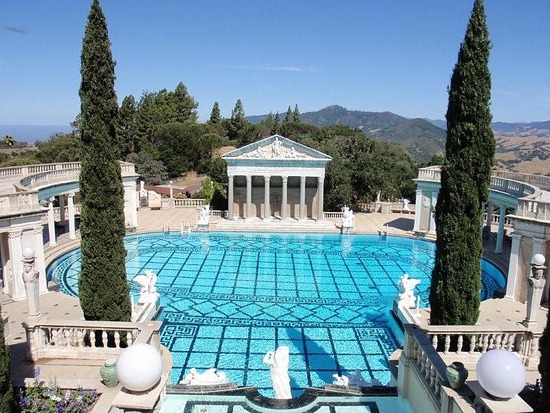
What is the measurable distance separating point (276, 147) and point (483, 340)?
30.1 m

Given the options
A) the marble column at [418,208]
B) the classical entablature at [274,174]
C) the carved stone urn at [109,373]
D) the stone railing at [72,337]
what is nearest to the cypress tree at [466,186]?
the stone railing at [72,337]

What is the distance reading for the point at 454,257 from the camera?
12.0 metres

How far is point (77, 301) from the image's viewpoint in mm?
18453

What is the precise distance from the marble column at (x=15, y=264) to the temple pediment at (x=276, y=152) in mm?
22679

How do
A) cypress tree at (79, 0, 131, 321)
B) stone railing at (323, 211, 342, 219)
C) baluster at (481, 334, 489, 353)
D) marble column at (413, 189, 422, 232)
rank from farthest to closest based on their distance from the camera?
stone railing at (323, 211, 342, 219)
marble column at (413, 189, 422, 232)
cypress tree at (79, 0, 131, 321)
baluster at (481, 334, 489, 353)

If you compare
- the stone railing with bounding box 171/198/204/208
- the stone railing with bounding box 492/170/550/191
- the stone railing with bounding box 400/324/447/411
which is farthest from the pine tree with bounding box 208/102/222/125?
the stone railing with bounding box 400/324/447/411

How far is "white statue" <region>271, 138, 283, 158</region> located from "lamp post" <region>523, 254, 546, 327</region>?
29.5m

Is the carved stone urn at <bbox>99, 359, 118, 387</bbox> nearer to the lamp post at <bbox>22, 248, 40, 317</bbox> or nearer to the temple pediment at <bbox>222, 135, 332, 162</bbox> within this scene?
the lamp post at <bbox>22, 248, 40, 317</bbox>

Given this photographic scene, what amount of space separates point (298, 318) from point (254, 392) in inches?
385

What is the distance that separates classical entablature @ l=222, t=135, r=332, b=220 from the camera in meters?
39.4

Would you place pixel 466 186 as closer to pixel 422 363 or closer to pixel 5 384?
pixel 422 363

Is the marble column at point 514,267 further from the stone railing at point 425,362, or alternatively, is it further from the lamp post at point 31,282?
the lamp post at point 31,282

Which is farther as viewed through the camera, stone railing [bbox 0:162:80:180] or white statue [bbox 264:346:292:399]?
stone railing [bbox 0:162:80:180]

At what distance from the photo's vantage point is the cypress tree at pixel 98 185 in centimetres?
1237
